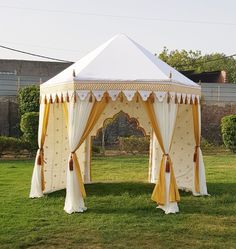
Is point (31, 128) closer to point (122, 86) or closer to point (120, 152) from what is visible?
point (120, 152)

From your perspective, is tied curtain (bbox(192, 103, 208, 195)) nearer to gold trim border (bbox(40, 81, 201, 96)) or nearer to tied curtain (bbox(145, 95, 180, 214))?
tied curtain (bbox(145, 95, 180, 214))

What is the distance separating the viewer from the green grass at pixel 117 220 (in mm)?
5570

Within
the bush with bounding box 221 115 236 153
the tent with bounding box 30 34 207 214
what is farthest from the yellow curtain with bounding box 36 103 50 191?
the bush with bounding box 221 115 236 153

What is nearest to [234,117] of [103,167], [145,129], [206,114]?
[206,114]

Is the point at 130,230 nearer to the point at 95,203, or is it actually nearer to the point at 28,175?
the point at 95,203

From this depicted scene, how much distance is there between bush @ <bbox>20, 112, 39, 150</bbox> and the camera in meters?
15.3

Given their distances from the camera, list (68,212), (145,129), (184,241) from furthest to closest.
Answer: (145,129) → (68,212) → (184,241)

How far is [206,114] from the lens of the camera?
20.2 meters

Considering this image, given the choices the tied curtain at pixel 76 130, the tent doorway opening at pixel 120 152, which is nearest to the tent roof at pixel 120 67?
the tied curtain at pixel 76 130

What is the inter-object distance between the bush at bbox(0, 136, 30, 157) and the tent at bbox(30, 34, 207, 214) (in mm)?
6082

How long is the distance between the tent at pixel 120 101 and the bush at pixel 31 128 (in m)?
5.97

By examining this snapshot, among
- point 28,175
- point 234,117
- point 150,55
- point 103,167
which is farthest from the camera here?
point 234,117

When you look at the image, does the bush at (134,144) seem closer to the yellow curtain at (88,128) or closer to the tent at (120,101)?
the tent at (120,101)

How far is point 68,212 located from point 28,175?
450 centimetres
